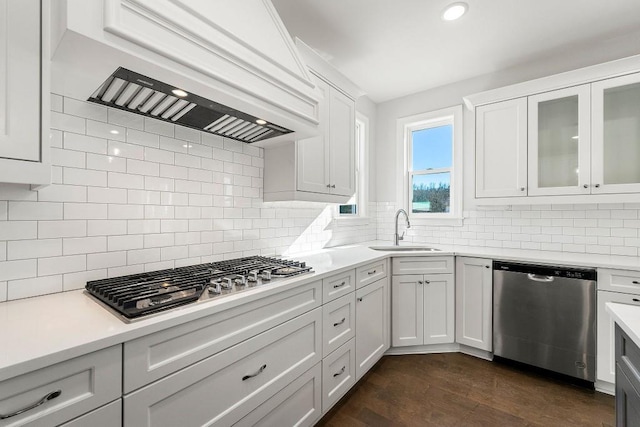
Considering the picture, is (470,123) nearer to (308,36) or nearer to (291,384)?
(308,36)

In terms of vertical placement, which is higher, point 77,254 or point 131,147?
point 131,147

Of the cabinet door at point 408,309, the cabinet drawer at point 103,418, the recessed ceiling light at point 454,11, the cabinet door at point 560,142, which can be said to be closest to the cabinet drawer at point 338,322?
the cabinet door at point 408,309

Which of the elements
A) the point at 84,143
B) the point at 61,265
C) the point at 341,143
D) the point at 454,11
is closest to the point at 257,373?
→ the point at 61,265

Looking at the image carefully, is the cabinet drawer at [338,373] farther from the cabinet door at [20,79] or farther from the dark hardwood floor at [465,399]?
the cabinet door at [20,79]

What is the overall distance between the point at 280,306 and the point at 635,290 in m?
2.47

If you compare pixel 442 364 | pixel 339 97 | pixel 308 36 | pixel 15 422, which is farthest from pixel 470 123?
pixel 15 422

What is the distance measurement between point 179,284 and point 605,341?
2905 mm

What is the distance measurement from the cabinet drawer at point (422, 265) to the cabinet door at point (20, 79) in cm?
252

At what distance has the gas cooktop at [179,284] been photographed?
103 cm

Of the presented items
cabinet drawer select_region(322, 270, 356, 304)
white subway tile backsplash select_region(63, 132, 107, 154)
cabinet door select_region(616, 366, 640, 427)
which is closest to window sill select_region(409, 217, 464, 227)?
cabinet drawer select_region(322, 270, 356, 304)

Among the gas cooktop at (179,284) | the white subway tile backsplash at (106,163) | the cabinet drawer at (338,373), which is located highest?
the white subway tile backsplash at (106,163)

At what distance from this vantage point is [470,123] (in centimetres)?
318

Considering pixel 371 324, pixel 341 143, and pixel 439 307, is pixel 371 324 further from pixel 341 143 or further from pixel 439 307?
pixel 341 143

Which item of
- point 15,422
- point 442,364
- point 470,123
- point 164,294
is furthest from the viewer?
point 470,123
